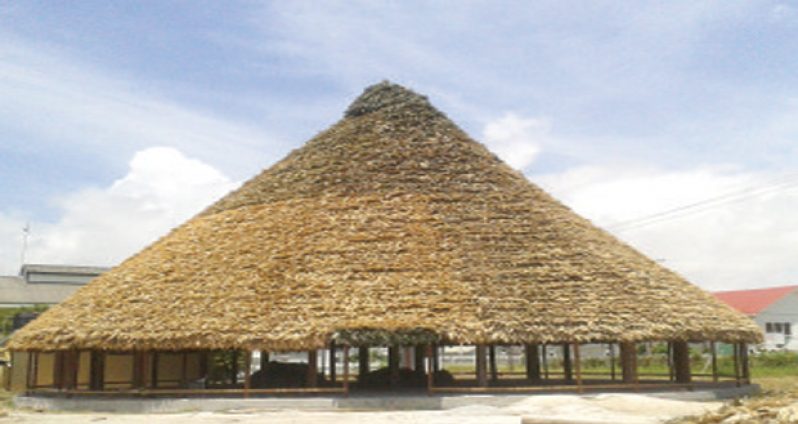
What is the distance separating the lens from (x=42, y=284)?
76.1 metres

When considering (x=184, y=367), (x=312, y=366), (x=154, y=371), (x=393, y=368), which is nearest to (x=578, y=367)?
(x=393, y=368)

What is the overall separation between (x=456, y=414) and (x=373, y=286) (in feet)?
16.0

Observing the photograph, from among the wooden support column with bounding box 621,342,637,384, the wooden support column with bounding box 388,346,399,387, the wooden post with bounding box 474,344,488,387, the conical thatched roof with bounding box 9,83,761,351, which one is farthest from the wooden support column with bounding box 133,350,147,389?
the wooden support column with bounding box 621,342,637,384

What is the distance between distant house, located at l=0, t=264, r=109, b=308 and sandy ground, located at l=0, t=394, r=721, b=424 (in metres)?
55.0

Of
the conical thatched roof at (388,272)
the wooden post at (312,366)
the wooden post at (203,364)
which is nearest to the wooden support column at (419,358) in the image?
the conical thatched roof at (388,272)

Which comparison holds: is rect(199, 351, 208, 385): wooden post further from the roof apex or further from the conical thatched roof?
the roof apex

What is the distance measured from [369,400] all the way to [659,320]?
29.0 ft

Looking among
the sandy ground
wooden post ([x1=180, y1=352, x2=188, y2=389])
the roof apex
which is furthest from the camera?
the roof apex

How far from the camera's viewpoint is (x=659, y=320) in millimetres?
22859

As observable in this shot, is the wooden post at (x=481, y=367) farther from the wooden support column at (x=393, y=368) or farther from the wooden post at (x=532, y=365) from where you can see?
the wooden post at (x=532, y=365)

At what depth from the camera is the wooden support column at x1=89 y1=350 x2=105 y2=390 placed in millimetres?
24281

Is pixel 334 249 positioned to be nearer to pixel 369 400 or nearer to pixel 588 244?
pixel 369 400

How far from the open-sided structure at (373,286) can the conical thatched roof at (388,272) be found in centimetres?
6

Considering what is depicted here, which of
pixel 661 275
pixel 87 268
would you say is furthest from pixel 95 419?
pixel 87 268
